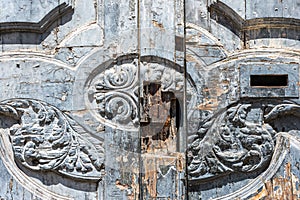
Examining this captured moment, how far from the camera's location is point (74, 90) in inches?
67.0

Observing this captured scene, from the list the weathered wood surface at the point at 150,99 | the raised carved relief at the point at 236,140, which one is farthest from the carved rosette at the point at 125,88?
the raised carved relief at the point at 236,140

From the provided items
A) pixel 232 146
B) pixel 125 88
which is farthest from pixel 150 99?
pixel 232 146

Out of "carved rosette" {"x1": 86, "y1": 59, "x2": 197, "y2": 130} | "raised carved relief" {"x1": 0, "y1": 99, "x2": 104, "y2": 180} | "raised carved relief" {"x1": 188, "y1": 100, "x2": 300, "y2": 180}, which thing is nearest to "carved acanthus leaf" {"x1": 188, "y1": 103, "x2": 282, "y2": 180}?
"raised carved relief" {"x1": 188, "y1": 100, "x2": 300, "y2": 180}

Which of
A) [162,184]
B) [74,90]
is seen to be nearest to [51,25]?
[74,90]

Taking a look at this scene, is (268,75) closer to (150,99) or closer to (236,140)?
(236,140)

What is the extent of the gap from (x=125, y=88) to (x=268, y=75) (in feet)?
1.26

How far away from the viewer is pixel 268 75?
1.71 meters

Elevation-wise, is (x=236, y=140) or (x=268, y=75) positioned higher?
(x=268, y=75)

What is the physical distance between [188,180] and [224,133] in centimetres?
16

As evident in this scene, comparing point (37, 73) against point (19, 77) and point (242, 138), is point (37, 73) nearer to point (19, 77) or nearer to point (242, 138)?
point (19, 77)

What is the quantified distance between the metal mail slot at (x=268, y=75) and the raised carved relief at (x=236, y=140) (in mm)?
27

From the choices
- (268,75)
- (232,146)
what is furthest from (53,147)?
(268,75)

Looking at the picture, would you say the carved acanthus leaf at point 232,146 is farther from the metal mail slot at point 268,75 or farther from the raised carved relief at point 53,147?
the raised carved relief at point 53,147

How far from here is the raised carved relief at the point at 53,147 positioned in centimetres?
168
